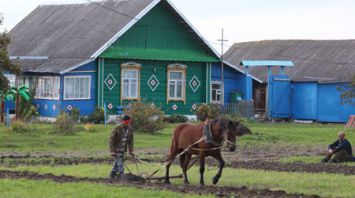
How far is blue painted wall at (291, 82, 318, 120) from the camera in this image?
53125mm

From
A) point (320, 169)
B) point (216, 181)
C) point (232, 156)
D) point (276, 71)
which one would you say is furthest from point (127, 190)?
point (276, 71)

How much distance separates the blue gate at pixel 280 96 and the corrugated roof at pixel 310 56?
111 centimetres

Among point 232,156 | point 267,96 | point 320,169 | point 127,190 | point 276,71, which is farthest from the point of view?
point 276,71

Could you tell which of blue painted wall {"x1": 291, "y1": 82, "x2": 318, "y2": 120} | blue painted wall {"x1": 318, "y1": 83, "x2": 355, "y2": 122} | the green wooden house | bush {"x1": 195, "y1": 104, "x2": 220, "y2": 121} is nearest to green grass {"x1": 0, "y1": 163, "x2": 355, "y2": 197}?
bush {"x1": 195, "y1": 104, "x2": 220, "y2": 121}

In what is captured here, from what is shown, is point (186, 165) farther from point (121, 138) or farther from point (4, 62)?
point (4, 62)

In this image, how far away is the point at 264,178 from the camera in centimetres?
2031

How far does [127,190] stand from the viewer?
16.7 m

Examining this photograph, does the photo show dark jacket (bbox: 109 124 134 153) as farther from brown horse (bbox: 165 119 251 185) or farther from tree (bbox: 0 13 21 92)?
tree (bbox: 0 13 21 92)

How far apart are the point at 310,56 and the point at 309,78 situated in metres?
5.94

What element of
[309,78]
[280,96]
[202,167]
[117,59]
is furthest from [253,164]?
[309,78]

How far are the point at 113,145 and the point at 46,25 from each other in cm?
3536

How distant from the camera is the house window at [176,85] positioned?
51.2m

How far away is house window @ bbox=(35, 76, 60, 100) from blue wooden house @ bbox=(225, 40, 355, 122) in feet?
48.1

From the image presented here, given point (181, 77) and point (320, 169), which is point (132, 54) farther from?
point (320, 169)
